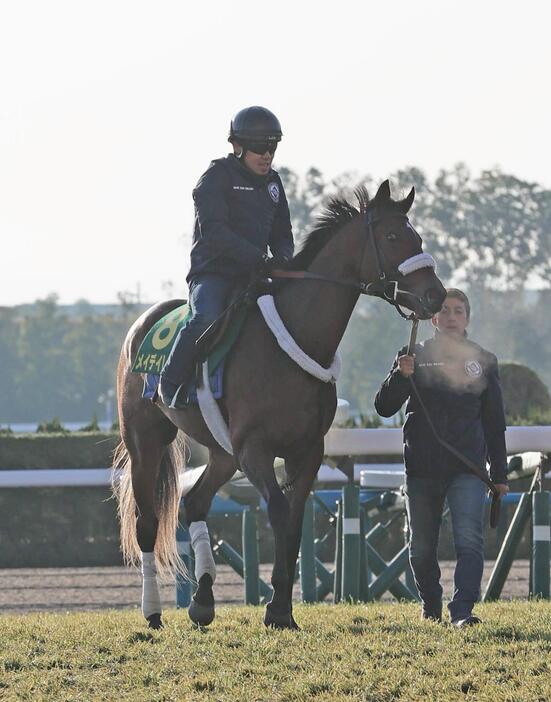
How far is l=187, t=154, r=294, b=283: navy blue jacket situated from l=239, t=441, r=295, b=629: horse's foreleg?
0.98 meters

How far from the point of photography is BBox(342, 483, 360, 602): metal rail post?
995 centimetres

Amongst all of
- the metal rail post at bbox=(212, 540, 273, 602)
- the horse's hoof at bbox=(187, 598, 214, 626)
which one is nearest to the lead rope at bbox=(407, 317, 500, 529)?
the horse's hoof at bbox=(187, 598, 214, 626)

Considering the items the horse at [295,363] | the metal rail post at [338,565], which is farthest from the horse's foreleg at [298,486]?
the metal rail post at [338,565]

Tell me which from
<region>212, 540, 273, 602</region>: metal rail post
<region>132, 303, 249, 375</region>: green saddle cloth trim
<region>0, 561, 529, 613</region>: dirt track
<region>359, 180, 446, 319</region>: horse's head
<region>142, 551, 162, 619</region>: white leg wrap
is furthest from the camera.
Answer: <region>0, 561, 529, 613</region>: dirt track

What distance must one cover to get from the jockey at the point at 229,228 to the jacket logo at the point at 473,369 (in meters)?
1.06

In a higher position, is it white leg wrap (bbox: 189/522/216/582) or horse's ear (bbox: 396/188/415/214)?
horse's ear (bbox: 396/188/415/214)

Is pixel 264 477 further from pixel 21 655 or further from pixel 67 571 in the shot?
pixel 67 571

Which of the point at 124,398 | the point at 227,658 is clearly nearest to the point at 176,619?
the point at 124,398

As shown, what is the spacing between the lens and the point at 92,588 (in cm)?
1384

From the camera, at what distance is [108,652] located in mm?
7051

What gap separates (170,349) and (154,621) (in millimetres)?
1357

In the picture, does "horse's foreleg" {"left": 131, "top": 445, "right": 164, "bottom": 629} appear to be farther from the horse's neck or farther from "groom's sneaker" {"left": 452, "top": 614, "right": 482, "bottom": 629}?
"groom's sneaker" {"left": 452, "top": 614, "right": 482, "bottom": 629}

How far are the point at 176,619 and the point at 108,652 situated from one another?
5.60ft

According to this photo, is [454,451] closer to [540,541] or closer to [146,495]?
[146,495]
